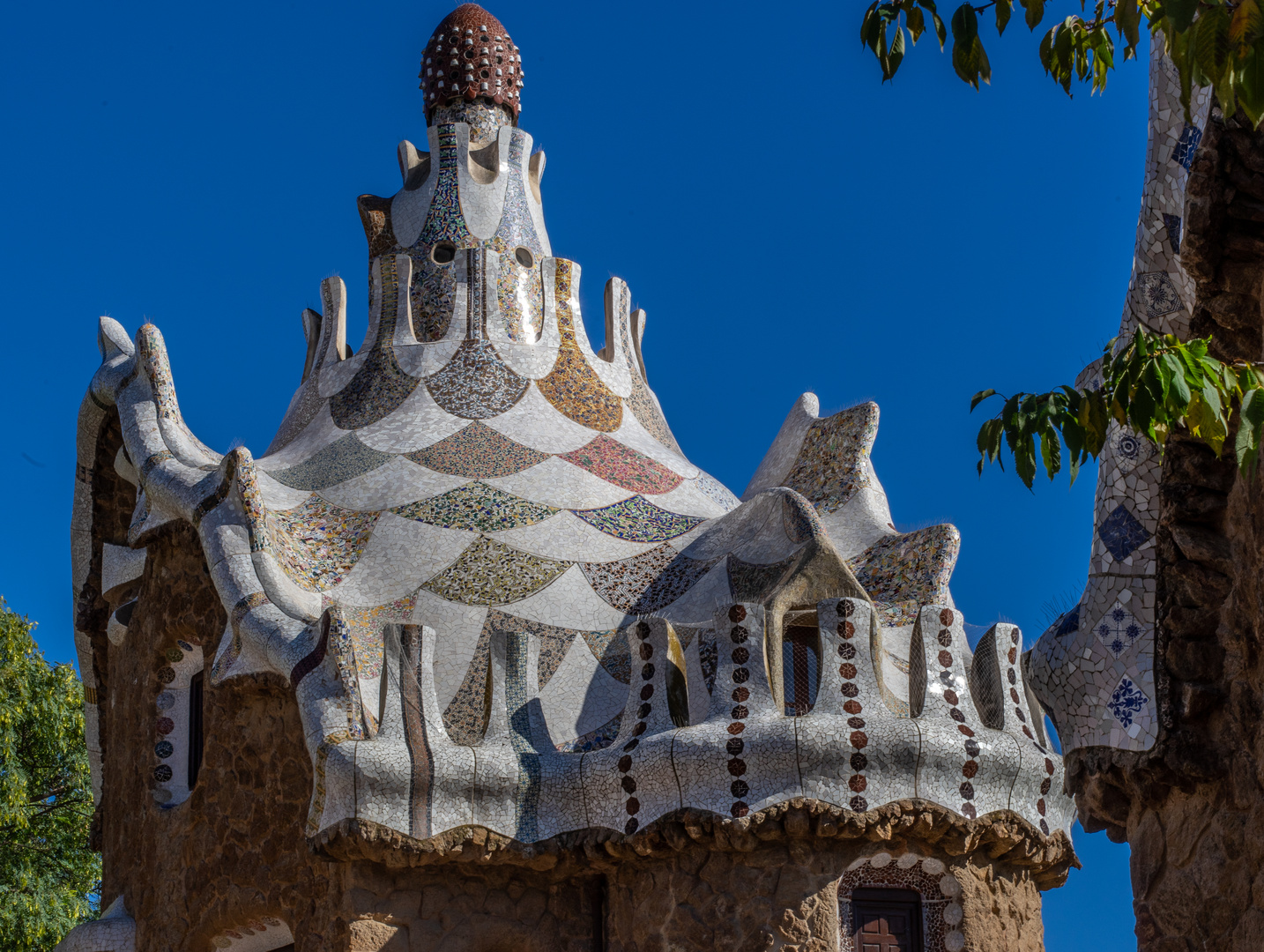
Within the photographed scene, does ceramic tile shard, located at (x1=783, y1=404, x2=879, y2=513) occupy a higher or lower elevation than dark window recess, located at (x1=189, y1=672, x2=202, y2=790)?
higher

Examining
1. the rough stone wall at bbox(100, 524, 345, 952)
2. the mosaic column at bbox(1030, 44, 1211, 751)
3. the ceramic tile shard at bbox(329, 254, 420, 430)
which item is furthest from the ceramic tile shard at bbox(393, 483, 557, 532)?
the mosaic column at bbox(1030, 44, 1211, 751)

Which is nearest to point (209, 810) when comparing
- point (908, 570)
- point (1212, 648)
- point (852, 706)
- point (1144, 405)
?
point (852, 706)

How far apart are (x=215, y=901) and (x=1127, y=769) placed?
4901 millimetres

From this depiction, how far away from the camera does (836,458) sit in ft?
29.9

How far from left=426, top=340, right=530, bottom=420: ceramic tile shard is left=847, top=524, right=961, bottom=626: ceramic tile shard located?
2.31m

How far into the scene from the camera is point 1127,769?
4.54 m

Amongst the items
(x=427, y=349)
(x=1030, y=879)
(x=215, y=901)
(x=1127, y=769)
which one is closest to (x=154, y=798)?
(x=215, y=901)

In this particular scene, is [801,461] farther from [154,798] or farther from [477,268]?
[154,798]

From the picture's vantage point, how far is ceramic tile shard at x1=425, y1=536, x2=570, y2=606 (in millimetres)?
8469

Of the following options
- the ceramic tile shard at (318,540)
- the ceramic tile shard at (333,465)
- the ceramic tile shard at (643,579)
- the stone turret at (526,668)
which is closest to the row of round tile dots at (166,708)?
the stone turret at (526,668)

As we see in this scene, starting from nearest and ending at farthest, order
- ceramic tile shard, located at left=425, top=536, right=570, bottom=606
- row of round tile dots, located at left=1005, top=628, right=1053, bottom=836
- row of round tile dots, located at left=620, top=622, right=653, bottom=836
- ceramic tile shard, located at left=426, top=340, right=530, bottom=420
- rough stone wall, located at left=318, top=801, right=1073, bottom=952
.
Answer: rough stone wall, located at left=318, top=801, right=1073, bottom=952 < row of round tile dots, located at left=620, top=622, right=653, bottom=836 < row of round tile dots, located at left=1005, top=628, right=1053, bottom=836 < ceramic tile shard, located at left=425, top=536, right=570, bottom=606 < ceramic tile shard, located at left=426, top=340, right=530, bottom=420

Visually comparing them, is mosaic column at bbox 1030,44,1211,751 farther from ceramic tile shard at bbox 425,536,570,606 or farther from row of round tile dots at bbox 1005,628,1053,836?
ceramic tile shard at bbox 425,536,570,606

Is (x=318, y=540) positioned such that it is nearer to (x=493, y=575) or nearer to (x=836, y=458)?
(x=493, y=575)

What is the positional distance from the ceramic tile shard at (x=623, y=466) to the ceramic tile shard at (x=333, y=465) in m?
1.08
